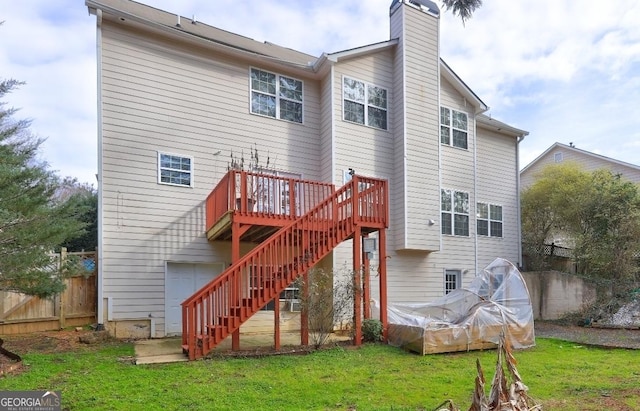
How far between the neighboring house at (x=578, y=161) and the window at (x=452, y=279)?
28.1 feet

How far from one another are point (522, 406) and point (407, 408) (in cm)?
344

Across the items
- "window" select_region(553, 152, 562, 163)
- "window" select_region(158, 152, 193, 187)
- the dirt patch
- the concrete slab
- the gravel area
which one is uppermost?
"window" select_region(553, 152, 562, 163)

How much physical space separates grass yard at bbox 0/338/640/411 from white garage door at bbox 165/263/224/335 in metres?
1.86

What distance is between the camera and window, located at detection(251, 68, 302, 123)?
38.8ft

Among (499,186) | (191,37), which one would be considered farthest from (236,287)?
(499,186)

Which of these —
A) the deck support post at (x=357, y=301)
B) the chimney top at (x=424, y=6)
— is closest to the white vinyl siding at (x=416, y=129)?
the chimney top at (x=424, y=6)

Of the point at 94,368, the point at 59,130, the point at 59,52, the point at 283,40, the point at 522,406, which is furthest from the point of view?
the point at 59,130

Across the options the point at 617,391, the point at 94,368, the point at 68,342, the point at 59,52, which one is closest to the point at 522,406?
the point at 617,391

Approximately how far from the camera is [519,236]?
1623 cm

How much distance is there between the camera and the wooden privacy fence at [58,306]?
8.98 m

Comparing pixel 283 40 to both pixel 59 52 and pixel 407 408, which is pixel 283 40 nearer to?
pixel 59 52

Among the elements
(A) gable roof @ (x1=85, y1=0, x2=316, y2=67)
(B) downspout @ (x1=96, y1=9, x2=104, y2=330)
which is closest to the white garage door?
(B) downspout @ (x1=96, y1=9, x2=104, y2=330)

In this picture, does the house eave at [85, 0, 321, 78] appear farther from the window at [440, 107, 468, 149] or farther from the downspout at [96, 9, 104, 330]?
the window at [440, 107, 468, 149]

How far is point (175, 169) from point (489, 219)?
10.8 meters
